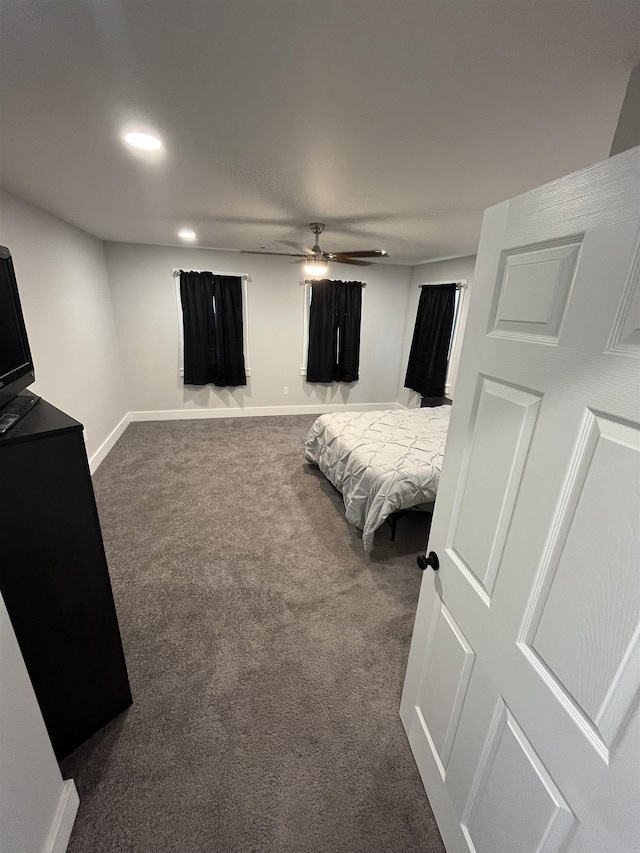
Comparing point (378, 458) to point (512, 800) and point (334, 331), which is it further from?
point (334, 331)

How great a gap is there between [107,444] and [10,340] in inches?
121

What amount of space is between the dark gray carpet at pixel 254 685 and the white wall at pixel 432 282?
2672mm

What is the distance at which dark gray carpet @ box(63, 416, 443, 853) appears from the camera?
1.22m

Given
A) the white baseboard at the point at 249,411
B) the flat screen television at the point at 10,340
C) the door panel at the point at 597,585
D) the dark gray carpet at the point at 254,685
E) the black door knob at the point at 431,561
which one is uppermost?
the flat screen television at the point at 10,340

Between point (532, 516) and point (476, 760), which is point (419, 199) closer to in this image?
point (532, 516)

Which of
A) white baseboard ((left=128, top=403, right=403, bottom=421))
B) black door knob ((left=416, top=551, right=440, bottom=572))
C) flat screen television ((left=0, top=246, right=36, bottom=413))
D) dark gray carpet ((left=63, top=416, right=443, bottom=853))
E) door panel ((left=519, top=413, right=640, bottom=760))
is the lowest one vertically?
dark gray carpet ((left=63, top=416, right=443, bottom=853))

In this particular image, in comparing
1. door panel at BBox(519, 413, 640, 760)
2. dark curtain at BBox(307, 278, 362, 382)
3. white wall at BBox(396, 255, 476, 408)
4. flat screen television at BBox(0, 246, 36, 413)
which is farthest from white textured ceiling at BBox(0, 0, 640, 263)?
dark curtain at BBox(307, 278, 362, 382)

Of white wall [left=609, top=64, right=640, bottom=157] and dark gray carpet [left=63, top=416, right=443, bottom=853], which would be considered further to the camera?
dark gray carpet [left=63, top=416, right=443, bottom=853]

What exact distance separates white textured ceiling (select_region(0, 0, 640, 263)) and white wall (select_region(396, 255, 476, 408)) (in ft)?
7.50

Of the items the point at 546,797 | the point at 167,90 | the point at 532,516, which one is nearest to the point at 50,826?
the point at 546,797

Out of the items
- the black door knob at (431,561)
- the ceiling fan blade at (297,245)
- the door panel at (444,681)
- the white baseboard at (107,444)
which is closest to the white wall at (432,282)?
the ceiling fan blade at (297,245)

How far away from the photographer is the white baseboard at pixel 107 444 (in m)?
3.60

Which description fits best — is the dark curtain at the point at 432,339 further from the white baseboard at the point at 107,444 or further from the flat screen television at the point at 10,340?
the flat screen television at the point at 10,340

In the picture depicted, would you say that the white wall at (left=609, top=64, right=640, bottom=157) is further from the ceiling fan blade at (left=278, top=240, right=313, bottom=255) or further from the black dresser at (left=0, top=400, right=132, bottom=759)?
the ceiling fan blade at (left=278, top=240, right=313, bottom=255)
